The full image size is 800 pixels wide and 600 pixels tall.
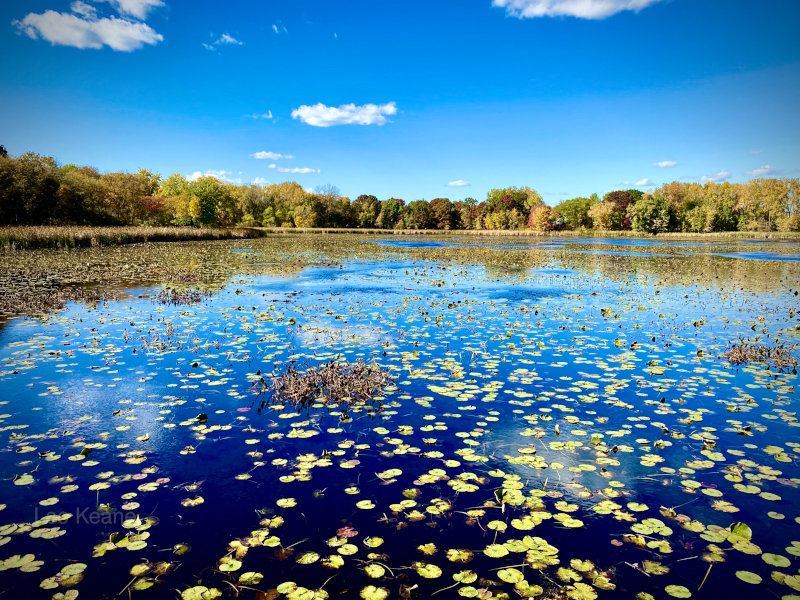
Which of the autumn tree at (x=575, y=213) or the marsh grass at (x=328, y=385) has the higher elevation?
the autumn tree at (x=575, y=213)

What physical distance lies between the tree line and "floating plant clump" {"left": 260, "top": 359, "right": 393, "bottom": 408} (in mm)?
62420

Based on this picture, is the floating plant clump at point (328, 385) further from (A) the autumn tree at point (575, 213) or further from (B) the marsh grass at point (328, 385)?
(A) the autumn tree at point (575, 213)

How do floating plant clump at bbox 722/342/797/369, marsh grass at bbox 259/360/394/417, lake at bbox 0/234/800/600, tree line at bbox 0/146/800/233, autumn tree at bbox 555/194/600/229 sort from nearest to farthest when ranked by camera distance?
lake at bbox 0/234/800/600 < marsh grass at bbox 259/360/394/417 < floating plant clump at bbox 722/342/797/369 < tree line at bbox 0/146/800/233 < autumn tree at bbox 555/194/600/229

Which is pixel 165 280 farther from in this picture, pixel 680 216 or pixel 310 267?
pixel 680 216

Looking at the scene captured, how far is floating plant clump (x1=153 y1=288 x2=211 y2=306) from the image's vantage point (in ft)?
51.5

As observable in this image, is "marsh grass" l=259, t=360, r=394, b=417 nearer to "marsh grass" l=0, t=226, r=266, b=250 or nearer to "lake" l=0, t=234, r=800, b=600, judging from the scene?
"lake" l=0, t=234, r=800, b=600

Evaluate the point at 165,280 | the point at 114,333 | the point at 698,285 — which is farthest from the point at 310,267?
the point at 698,285

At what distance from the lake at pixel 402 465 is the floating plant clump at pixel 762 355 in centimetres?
27

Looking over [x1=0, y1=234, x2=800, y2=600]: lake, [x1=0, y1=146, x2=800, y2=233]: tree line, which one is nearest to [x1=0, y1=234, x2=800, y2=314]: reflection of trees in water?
[x1=0, y1=234, x2=800, y2=600]: lake

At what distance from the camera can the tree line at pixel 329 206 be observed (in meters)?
57.5

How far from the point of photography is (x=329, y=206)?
450 ft

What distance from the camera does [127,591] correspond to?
345cm

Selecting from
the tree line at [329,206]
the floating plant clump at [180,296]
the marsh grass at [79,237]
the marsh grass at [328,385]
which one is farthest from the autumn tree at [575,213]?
the marsh grass at [328,385]

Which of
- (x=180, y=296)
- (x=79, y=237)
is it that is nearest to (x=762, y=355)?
(x=180, y=296)
